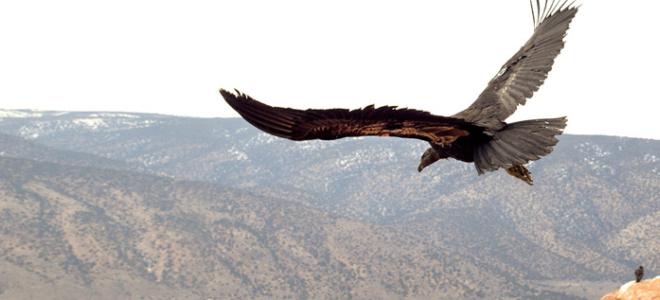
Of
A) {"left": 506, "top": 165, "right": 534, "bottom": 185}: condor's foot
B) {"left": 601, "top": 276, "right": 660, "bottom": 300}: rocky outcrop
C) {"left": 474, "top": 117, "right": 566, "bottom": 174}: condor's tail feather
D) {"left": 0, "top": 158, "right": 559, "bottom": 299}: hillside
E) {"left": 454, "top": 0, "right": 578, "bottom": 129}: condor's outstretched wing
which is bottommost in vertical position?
{"left": 0, "top": 158, "right": 559, "bottom": 299}: hillside

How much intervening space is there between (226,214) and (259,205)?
1010 centimetres

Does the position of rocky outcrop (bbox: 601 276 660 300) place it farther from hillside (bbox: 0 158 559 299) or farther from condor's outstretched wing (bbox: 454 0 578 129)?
hillside (bbox: 0 158 559 299)

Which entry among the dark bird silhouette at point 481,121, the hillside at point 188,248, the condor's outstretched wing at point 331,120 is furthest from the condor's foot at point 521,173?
the hillside at point 188,248

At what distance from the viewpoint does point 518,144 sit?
823cm

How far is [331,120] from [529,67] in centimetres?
480

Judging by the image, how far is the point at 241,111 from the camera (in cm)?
636

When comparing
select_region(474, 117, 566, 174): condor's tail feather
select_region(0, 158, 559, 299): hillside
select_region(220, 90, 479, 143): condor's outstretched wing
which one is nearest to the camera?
select_region(220, 90, 479, 143): condor's outstretched wing

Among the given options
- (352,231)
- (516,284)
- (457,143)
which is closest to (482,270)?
(516,284)

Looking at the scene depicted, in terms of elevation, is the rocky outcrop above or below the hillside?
above

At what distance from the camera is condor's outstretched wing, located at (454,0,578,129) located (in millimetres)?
10172

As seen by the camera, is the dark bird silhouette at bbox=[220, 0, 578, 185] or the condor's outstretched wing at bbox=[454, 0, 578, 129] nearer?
the dark bird silhouette at bbox=[220, 0, 578, 185]

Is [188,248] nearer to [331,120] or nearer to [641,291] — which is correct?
[641,291]

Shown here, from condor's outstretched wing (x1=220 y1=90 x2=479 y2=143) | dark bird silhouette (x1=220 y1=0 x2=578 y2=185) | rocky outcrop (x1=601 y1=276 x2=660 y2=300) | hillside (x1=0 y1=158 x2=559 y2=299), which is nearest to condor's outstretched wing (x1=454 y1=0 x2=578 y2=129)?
dark bird silhouette (x1=220 y1=0 x2=578 y2=185)

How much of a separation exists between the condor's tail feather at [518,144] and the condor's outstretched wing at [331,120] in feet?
3.46
